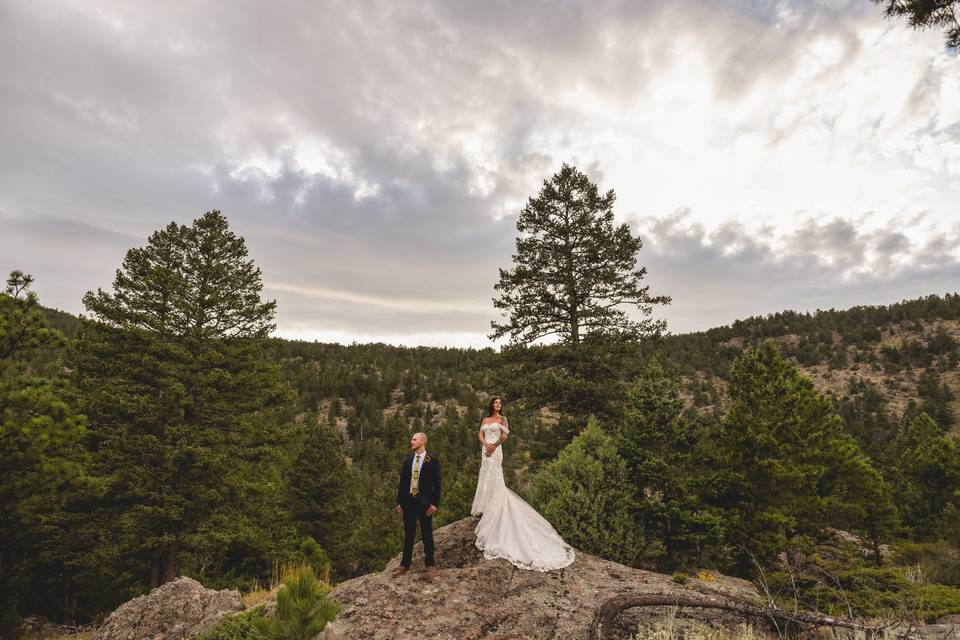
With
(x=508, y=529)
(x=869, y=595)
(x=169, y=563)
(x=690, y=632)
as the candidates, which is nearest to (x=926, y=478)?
(x=869, y=595)

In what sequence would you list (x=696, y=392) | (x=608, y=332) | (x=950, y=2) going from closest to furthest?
1. (x=950, y=2)
2. (x=608, y=332)
3. (x=696, y=392)

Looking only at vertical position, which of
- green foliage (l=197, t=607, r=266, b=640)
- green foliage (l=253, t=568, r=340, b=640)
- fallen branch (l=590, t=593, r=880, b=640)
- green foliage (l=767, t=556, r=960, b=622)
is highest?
green foliage (l=253, t=568, r=340, b=640)

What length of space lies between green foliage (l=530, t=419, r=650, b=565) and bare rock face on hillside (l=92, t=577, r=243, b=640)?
715cm

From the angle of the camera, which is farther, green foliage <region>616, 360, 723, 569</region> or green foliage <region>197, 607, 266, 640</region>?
green foliage <region>616, 360, 723, 569</region>

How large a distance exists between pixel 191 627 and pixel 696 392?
8909 centimetres

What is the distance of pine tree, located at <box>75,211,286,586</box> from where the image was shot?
52.6 ft

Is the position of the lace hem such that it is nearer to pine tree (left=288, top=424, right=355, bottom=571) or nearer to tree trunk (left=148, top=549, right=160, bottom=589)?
tree trunk (left=148, top=549, right=160, bottom=589)

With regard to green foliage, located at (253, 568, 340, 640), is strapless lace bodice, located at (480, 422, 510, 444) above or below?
above

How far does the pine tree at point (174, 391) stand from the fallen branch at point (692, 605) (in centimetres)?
1587

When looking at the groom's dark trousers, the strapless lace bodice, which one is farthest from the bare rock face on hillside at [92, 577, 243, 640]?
the strapless lace bodice

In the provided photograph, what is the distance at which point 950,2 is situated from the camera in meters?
6.34

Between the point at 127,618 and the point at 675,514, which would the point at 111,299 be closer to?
the point at 127,618

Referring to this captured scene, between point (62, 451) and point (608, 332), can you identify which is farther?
point (608, 332)

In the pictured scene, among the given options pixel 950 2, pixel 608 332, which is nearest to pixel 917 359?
pixel 608 332
